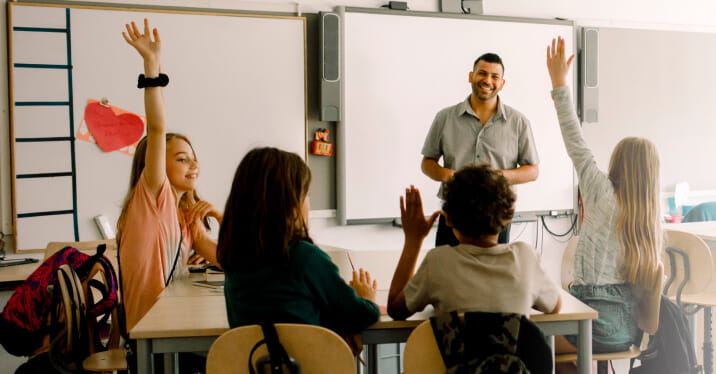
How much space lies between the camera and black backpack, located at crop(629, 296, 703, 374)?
2.10m

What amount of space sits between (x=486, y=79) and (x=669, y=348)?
1399mm

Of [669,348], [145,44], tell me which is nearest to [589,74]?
[669,348]

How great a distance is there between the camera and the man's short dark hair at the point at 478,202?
1.55 metres

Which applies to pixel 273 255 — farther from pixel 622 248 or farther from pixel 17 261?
pixel 17 261

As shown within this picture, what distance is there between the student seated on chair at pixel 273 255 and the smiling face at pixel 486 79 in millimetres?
1582

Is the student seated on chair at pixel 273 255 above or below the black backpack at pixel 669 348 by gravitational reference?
above

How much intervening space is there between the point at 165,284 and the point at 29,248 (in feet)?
5.82

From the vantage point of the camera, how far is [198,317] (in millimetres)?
1717

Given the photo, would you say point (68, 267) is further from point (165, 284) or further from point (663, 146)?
point (663, 146)

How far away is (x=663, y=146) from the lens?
15.0 ft

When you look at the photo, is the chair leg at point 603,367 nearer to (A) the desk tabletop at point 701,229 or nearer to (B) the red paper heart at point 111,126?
(A) the desk tabletop at point 701,229

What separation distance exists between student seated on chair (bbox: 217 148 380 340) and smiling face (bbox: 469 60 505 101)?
1.58m

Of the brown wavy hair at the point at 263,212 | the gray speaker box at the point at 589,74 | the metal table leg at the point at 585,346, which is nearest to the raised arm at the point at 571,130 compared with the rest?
the metal table leg at the point at 585,346

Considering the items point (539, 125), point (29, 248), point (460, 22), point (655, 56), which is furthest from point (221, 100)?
point (655, 56)
